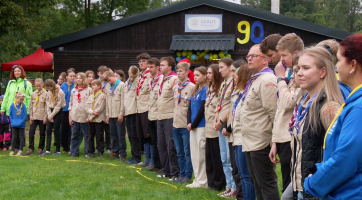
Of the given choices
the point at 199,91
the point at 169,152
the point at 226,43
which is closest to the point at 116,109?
the point at 169,152

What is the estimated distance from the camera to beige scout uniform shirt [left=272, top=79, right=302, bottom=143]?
13.3ft

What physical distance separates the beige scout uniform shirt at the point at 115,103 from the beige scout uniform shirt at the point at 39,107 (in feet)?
7.17

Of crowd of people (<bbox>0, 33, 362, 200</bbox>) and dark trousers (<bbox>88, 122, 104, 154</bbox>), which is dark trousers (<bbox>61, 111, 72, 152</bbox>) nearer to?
crowd of people (<bbox>0, 33, 362, 200</bbox>)

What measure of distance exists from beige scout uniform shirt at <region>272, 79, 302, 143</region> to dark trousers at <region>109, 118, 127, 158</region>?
660 cm

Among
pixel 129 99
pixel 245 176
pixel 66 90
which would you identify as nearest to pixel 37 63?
pixel 66 90

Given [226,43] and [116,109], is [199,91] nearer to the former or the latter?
[116,109]

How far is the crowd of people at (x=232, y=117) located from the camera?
2502 millimetres

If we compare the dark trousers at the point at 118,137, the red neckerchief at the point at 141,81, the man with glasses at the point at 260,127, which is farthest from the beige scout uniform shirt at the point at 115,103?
the man with glasses at the point at 260,127

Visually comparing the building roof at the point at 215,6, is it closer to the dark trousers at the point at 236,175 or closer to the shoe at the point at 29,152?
the shoe at the point at 29,152

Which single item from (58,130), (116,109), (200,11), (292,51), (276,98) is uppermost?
(200,11)

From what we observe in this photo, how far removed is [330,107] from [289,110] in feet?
3.69

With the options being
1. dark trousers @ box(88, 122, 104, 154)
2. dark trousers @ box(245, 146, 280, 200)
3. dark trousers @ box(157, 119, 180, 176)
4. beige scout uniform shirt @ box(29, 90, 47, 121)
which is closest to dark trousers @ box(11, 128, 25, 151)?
beige scout uniform shirt @ box(29, 90, 47, 121)

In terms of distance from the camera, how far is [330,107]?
2.96 meters

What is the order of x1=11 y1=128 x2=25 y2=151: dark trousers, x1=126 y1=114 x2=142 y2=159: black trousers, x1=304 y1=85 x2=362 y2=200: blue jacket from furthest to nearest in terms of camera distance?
x1=11 y1=128 x2=25 y2=151: dark trousers → x1=126 y1=114 x2=142 y2=159: black trousers → x1=304 y1=85 x2=362 y2=200: blue jacket
